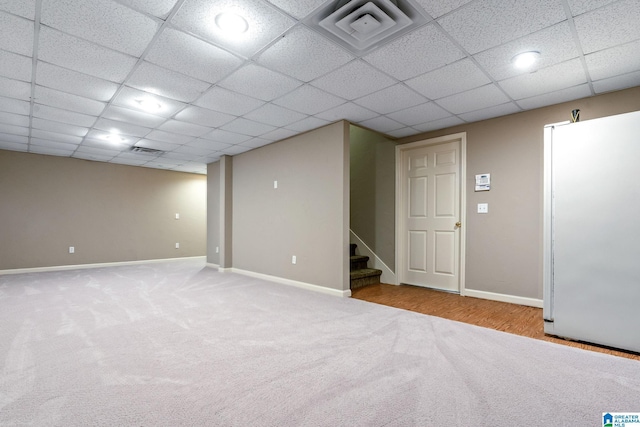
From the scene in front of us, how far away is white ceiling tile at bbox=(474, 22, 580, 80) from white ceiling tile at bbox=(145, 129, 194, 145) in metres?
4.25

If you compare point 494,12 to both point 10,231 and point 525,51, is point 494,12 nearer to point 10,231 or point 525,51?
point 525,51

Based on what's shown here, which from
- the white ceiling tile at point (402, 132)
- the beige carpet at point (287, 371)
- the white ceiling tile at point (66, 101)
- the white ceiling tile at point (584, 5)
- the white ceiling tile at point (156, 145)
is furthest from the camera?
the white ceiling tile at point (156, 145)

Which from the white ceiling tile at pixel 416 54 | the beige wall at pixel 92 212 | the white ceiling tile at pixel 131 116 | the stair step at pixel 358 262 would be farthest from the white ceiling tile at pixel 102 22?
the beige wall at pixel 92 212

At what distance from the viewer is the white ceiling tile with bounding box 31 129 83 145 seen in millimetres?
4637

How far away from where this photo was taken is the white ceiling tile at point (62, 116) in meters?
3.69

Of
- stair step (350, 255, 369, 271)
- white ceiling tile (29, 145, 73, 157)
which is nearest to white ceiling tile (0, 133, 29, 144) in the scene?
white ceiling tile (29, 145, 73, 157)

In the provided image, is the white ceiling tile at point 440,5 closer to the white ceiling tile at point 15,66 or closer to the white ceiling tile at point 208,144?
the white ceiling tile at point 15,66

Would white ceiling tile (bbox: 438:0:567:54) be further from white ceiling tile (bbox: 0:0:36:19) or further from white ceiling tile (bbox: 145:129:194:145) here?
white ceiling tile (bbox: 145:129:194:145)

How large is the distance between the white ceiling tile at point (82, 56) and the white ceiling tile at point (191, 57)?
29 cm

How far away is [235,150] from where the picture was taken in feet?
19.0

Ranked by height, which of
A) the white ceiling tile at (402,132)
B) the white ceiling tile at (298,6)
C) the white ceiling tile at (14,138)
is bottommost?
the white ceiling tile at (14,138)

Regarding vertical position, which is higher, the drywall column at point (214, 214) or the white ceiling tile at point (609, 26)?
the white ceiling tile at point (609, 26)

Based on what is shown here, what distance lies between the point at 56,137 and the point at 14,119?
898 millimetres

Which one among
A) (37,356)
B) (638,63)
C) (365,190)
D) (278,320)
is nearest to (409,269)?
(365,190)
